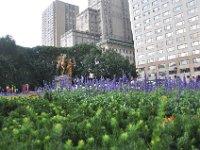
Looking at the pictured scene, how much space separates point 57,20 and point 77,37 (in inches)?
1559

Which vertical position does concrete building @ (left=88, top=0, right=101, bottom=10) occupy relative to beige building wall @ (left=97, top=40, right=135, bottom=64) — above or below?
above

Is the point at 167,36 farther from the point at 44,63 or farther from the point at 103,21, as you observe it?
the point at 103,21

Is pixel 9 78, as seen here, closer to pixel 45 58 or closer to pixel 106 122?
pixel 45 58

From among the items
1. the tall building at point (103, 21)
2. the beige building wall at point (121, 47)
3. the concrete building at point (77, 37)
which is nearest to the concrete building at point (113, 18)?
the tall building at point (103, 21)

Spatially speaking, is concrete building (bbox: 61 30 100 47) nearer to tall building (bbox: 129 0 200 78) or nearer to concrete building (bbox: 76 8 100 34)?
concrete building (bbox: 76 8 100 34)

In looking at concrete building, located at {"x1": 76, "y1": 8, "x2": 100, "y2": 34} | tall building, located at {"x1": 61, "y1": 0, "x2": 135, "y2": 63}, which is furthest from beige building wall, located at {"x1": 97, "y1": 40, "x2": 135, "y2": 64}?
concrete building, located at {"x1": 76, "y1": 8, "x2": 100, "y2": 34}

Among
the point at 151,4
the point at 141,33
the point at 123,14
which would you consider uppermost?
the point at 123,14

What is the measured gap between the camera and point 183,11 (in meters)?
68.2

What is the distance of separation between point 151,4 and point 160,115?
80.0 m

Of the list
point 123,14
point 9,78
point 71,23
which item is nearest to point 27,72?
point 9,78

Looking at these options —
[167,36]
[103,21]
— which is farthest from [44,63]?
[103,21]

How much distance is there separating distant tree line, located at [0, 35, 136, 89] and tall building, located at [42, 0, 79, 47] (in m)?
91.4

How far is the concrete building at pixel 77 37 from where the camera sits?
109 meters

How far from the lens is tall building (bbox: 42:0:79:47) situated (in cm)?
14350
